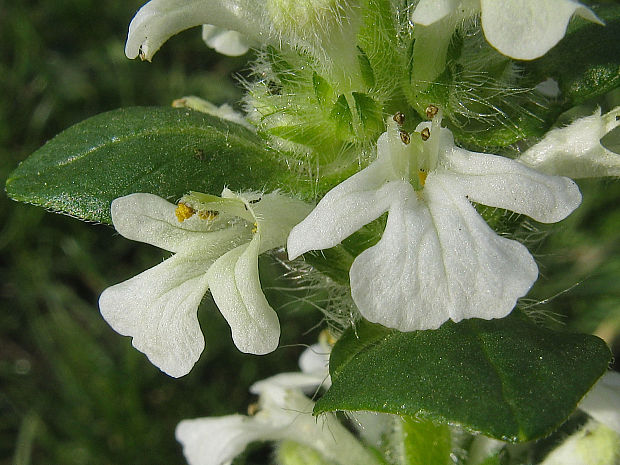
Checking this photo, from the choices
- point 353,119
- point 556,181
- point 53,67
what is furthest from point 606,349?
point 53,67

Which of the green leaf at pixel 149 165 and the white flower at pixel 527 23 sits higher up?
the white flower at pixel 527 23

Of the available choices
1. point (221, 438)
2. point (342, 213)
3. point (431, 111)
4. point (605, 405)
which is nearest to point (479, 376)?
point (342, 213)

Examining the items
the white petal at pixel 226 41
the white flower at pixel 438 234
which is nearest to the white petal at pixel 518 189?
the white flower at pixel 438 234

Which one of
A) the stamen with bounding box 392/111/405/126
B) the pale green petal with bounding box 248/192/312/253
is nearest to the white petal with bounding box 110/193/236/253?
the pale green petal with bounding box 248/192/312/253

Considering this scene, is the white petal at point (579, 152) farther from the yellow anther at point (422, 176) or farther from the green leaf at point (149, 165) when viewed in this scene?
the green leaf at point (149, 165)

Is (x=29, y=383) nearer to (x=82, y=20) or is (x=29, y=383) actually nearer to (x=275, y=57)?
(x=82, y=20)

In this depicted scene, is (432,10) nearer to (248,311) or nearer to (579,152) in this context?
(579,152)

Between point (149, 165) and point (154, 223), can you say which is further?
point (149, 165)
